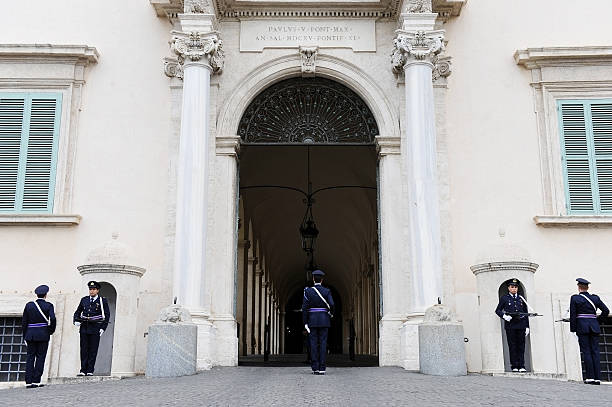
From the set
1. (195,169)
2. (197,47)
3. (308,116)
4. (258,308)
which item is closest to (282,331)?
(258,308)

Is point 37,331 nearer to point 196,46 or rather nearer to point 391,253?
point 196,46

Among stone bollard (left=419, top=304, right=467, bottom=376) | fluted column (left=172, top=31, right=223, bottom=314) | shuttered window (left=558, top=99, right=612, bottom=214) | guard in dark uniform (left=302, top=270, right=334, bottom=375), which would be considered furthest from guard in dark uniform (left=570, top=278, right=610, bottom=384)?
fluted column (left=172, top=31, right=223, bottom=314)

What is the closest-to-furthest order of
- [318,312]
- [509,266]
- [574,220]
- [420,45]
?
1. [318,312]
2. [509,266]
3. [420,45]
4. [574,220]

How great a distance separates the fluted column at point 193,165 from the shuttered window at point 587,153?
22.0 ft

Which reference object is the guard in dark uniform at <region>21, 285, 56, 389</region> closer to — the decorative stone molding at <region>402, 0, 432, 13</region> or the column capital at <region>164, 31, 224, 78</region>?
the column capital at <region>164, 31, 224, 78</region>

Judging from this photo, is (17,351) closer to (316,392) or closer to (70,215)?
(70,215)

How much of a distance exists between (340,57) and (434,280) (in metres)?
4.77

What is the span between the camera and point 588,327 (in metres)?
11.0

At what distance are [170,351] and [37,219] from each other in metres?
4.53

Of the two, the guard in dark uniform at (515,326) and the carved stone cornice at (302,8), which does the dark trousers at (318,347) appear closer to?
the guard in dark uniform at (515,326)

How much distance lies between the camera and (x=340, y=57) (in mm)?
14477

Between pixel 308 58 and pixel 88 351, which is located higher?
pixel 308 58

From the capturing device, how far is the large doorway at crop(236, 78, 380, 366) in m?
14.8

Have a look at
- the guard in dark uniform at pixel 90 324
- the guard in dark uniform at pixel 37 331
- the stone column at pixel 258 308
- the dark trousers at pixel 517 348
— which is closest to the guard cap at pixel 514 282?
the dark trousers at pixel 517 348
